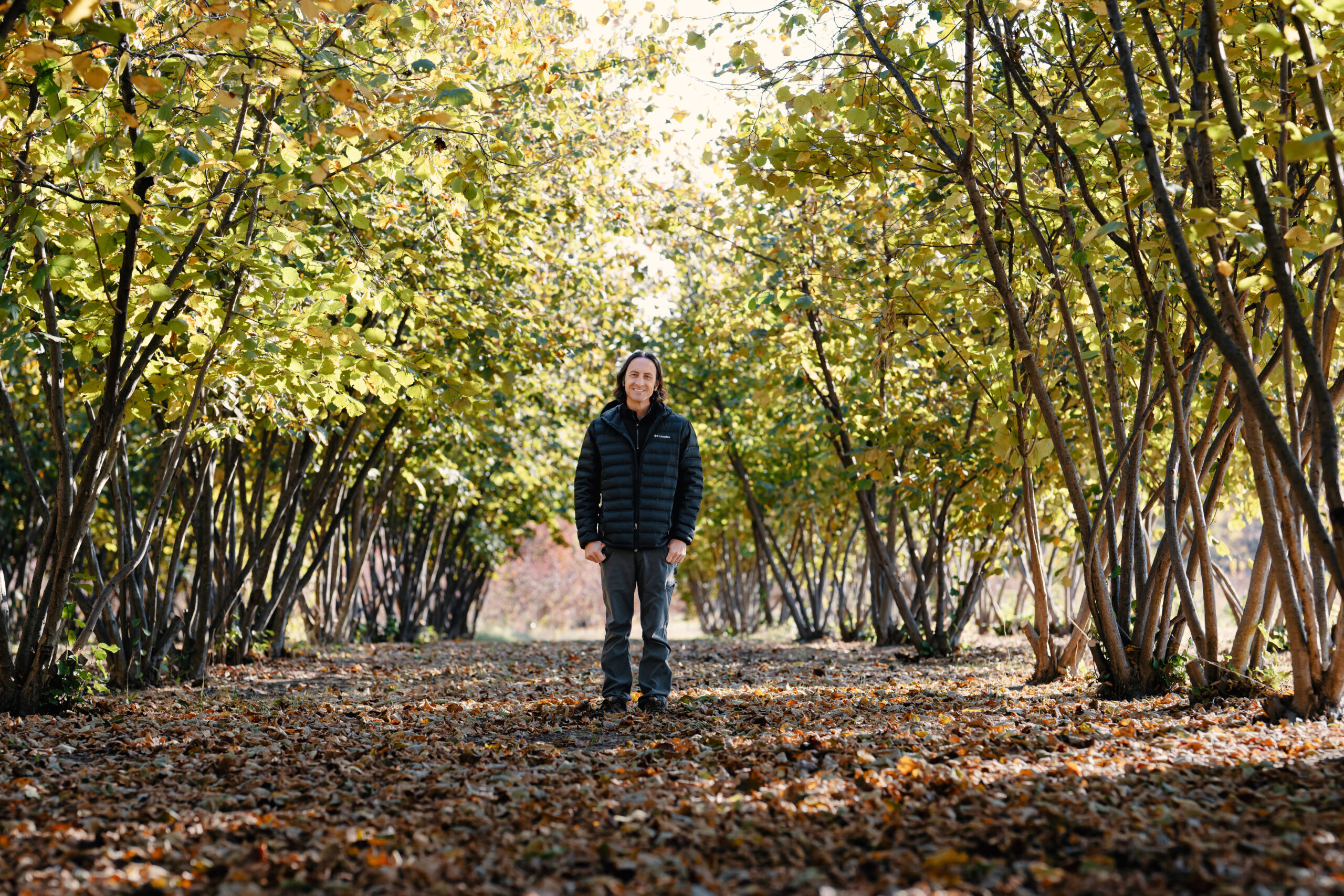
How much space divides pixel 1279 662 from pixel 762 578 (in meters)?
9.50

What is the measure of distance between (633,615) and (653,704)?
0.50 metres

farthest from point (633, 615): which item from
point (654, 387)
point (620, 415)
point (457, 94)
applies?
point (457, 94)

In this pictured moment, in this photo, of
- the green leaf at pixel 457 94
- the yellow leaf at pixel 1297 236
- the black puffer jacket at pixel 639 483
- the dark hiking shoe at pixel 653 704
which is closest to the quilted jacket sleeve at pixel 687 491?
the black puffer jacket at pixel 639 483

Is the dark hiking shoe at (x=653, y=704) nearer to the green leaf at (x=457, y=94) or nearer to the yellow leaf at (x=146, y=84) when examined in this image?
the green leaf at (x=457, y=94)

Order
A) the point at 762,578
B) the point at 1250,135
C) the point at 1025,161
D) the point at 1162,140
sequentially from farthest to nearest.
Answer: the point at 762,578, the point at 1025,161, the point at 1162,140, the point at 1250,135

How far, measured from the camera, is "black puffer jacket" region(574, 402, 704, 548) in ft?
16.1

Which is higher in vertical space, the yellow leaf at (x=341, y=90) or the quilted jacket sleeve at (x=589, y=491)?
the yellow leaf at (x=341, y=90)

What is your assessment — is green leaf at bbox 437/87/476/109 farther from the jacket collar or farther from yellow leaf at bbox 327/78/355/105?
the jacket collar

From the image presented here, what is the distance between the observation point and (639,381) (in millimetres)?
4965

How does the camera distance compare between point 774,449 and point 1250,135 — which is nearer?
point 1250,135

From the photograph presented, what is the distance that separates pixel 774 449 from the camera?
39.8 feet

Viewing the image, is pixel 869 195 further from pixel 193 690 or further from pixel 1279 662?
pixel 193 690

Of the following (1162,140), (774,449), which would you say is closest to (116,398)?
(1162,140)

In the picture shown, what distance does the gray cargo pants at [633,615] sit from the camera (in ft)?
16.1
